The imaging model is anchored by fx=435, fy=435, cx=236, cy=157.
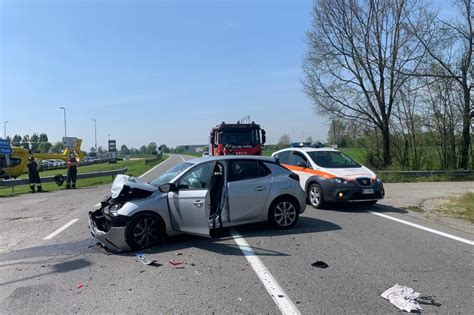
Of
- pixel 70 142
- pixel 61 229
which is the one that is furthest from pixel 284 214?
pixel 70 142

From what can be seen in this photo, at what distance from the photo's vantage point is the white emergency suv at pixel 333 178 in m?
11.3

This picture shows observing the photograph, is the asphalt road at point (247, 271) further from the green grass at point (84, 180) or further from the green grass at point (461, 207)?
the green grass at point (84, 180)

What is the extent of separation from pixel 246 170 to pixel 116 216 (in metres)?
2.75

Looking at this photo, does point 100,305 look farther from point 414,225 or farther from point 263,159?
point 414,225

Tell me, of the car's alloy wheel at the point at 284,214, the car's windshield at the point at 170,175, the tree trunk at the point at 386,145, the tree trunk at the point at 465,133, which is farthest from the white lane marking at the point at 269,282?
the tree trunk at the point at 386,145

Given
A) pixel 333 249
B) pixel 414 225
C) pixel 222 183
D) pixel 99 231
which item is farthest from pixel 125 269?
pixel 414 225

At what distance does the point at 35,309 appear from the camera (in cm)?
475

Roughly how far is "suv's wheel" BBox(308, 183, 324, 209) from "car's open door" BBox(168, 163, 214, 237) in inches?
189

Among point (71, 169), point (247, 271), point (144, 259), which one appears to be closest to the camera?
point (247, 271)

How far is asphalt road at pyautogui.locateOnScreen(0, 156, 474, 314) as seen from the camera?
4789mm

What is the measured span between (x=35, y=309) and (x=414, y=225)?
757cm

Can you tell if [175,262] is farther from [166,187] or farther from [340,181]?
A: [340,181]

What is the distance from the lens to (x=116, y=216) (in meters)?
7.20

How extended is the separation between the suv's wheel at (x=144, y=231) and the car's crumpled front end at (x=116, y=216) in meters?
0.10
